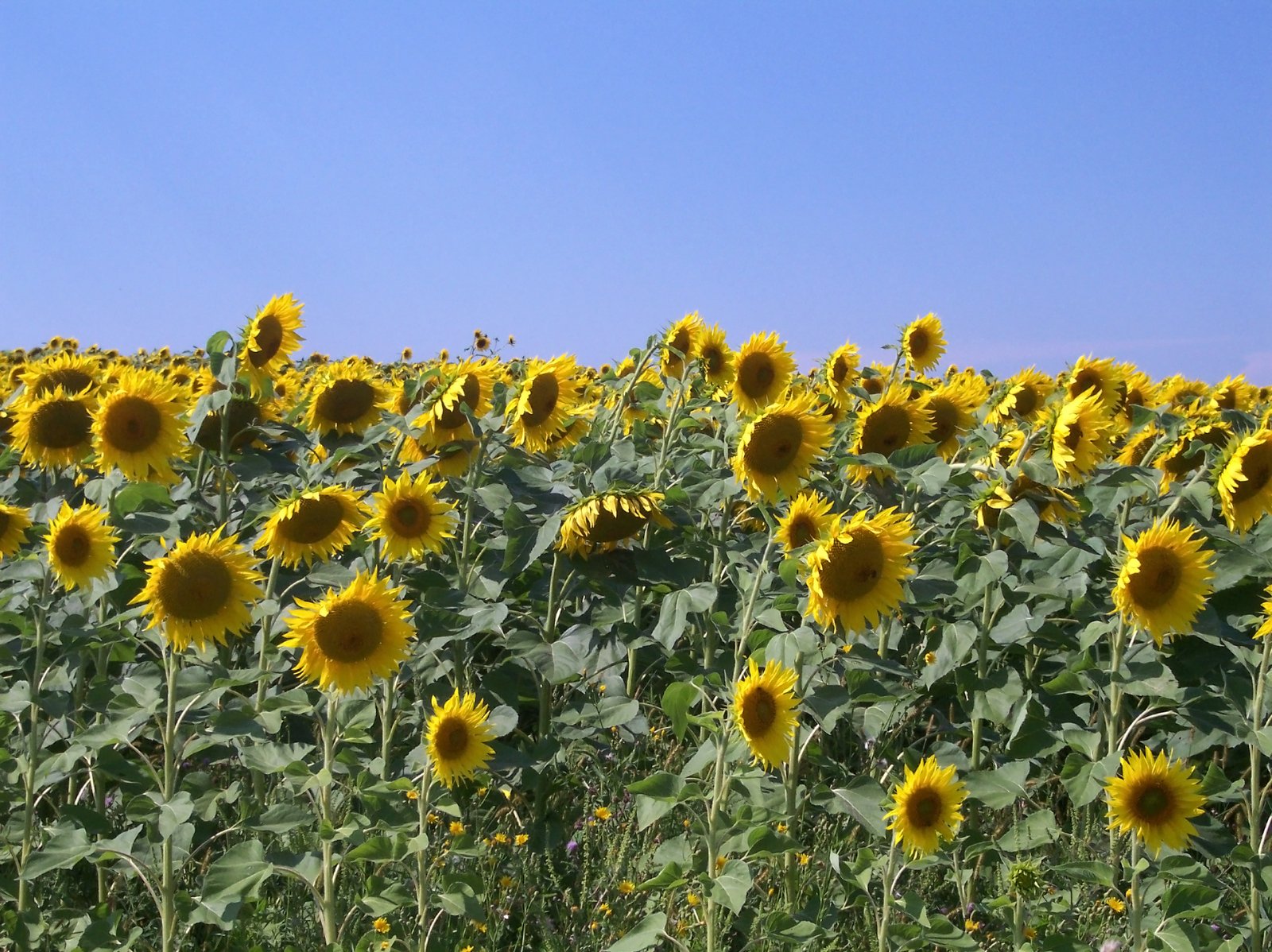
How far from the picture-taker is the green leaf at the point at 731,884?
2.89 m

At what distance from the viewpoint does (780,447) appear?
3.83 metres

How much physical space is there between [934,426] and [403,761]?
2451 mm

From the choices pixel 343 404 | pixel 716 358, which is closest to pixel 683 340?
pixel 716 358

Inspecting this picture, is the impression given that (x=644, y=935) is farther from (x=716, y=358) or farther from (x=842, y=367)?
(x=842, y=367)

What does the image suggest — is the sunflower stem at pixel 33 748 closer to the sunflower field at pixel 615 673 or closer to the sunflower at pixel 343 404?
the sunflower field at pixel 615 673

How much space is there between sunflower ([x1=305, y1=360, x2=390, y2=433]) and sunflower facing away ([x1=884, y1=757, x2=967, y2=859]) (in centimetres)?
276

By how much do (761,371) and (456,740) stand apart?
2.40 m

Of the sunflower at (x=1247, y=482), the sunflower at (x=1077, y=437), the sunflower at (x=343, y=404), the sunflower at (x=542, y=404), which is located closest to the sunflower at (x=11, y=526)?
the sunflower at (x=343, y=404)

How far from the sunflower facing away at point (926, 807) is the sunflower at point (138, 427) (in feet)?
9.69

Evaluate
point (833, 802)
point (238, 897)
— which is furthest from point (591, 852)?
point (238, 897)

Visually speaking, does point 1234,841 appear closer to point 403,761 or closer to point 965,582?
point 965,582

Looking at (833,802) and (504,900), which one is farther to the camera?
(504,900)

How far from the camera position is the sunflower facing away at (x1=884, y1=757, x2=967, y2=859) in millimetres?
3059

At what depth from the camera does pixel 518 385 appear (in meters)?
4.65
